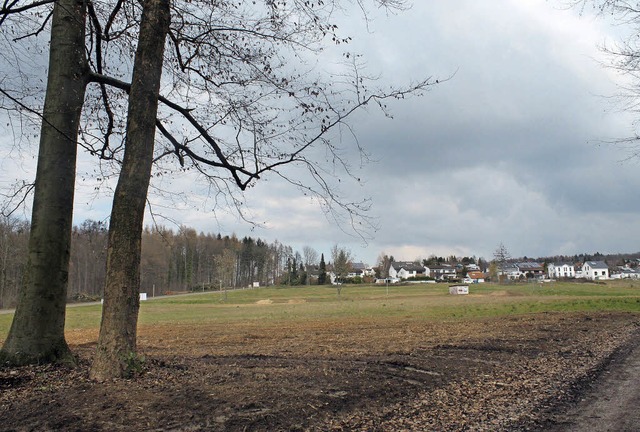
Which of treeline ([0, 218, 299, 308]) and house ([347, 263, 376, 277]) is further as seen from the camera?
house ([347, 263, 376, 277])

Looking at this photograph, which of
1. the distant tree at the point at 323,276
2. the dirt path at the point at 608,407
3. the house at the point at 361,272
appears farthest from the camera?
the house at the point at 361,272

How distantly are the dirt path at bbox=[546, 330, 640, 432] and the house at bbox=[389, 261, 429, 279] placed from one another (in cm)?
15318

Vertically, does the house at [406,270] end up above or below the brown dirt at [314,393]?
above

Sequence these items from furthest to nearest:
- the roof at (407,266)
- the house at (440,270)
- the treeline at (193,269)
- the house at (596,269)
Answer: the roof at (407,266) < the house at (440,270) < the house at (596,269) < the treeline at (193,269)

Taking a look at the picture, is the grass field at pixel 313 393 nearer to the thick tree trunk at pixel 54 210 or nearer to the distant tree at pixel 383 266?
the thick tree trunk at pixel 54 210

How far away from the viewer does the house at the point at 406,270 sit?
16250cm

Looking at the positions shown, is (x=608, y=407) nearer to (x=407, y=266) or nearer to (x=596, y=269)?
(x=407, y=266)

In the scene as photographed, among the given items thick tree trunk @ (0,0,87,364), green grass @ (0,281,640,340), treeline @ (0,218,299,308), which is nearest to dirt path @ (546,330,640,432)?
thick tree trunk @ (0,0,87,364)

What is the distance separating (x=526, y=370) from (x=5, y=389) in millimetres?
7565

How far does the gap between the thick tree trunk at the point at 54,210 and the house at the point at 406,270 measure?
155237 millimetres

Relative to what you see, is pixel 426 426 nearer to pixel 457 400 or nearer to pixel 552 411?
pixel 457 400

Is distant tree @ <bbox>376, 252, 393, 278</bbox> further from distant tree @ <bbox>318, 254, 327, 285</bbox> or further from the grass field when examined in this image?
the grass field

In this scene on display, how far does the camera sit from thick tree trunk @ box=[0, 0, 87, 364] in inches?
274

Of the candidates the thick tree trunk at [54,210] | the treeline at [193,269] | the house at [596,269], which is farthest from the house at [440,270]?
the thick tree trunk at [54,210]
